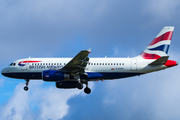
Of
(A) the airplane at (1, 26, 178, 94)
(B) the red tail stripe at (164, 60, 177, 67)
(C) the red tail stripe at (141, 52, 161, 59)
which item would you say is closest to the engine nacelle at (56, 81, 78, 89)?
(A) the airplane at (1, 26, 178, 94)

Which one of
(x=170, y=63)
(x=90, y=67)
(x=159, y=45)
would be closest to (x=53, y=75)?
(x=90, y=67)

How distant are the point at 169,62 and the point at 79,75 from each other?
13660 mm

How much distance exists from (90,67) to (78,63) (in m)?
3.03

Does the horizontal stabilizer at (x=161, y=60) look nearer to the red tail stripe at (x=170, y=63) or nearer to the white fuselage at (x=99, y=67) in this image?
the white fuselage at (x=99, y=67)

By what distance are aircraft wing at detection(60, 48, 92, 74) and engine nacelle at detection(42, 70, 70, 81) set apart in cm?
77

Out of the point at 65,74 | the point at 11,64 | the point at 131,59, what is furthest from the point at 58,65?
the point at 131,59

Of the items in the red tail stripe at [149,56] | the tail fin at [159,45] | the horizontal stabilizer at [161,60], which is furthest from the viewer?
the tail fin at [159,45]

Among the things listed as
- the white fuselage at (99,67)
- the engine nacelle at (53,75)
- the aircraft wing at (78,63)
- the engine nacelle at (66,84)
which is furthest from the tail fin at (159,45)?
the engine nacelle at (53,75)

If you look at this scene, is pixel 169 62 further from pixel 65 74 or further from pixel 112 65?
pixel 65 74

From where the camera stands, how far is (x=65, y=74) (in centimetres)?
5084

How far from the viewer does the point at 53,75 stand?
50.2 meters

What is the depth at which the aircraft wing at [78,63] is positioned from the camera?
47.9m

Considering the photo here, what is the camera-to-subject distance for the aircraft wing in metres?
47.9

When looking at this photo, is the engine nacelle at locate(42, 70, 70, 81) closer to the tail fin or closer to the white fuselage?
the white fuselage
